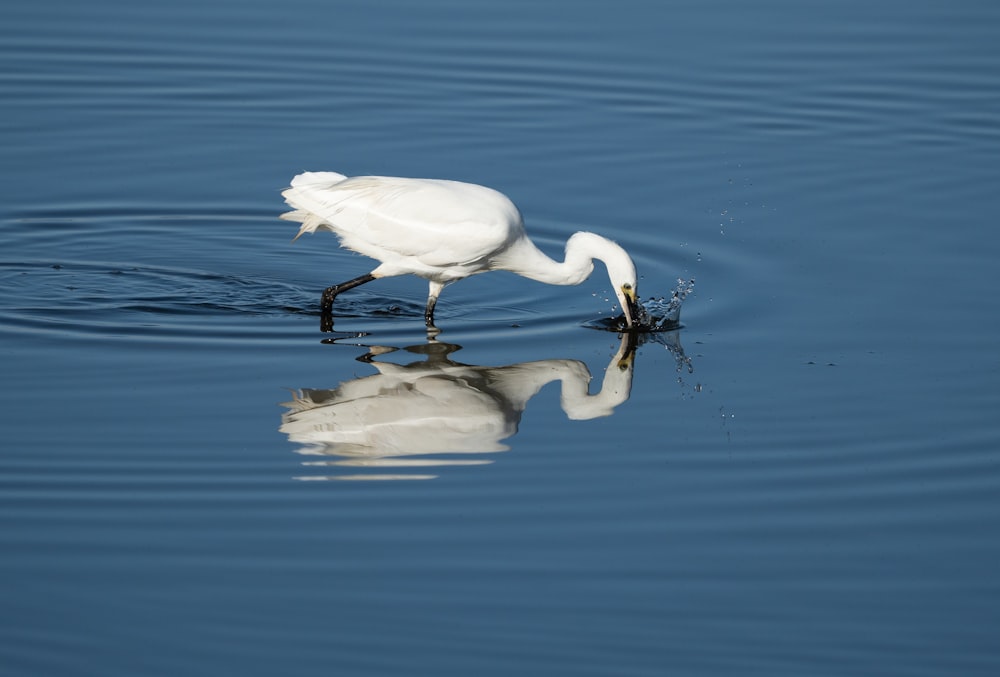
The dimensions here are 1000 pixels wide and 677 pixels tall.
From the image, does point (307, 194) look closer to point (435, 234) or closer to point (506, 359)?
point (435, 234)

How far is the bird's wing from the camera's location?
10.8 metres

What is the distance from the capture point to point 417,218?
1093 cm

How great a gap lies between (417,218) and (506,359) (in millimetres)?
1363

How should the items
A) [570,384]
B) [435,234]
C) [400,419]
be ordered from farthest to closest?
[435,234] < [570,384] < [400,419]

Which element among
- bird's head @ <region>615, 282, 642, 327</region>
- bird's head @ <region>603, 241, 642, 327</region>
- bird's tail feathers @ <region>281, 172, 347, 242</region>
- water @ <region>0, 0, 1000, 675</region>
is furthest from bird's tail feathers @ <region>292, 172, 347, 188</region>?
bird's head @ <region>615, 282, 642, 327</region>

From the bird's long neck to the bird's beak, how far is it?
0.32 meters

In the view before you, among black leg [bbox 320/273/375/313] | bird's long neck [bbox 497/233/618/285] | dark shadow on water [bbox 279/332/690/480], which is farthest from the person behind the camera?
black leg [bbox 320/273/375/313]

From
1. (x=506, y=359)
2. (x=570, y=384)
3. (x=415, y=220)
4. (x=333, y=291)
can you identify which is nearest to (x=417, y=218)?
(x=415, y=220)

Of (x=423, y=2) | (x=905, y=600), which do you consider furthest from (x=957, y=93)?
(x=905, y=600)

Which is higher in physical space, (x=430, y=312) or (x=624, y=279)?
(x=624, y=279)

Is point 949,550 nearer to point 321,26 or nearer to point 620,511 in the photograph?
point 620,511

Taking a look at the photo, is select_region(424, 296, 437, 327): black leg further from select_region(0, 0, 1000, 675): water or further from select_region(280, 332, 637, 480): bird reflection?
select_region(280, 332, 637, 480): bird reflection

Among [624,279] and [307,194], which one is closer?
[624,279]

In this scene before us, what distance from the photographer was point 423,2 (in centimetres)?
1970
